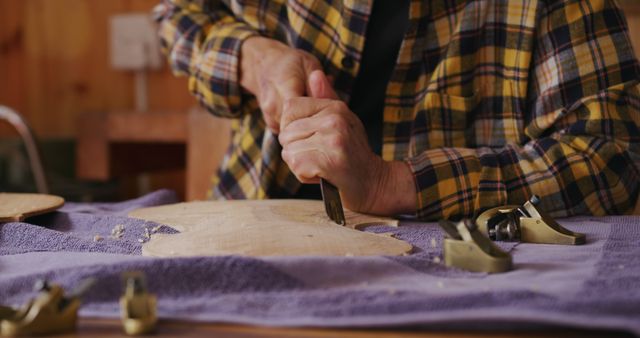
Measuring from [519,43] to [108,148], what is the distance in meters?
1.30

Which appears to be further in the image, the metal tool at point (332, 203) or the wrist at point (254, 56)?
the wrist at point (254, 56)

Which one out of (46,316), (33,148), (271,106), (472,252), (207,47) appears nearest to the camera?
(46,316)

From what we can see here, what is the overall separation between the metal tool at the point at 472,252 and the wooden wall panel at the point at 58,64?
2.85 metres

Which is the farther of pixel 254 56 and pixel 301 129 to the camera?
pixel 254 56

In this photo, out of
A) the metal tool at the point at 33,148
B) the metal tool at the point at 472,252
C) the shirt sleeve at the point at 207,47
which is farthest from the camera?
the metal tool at the point at 33,148

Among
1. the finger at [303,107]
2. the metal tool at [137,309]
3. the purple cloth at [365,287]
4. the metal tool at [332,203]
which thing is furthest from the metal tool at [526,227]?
the metal tool at [137,309]

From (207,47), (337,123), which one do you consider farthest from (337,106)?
(207,47)

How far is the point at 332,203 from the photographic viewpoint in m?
0.80

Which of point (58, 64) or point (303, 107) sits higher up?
point (303, 107)

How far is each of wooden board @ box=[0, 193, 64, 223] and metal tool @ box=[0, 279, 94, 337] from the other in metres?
0.32

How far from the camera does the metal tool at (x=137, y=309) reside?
16.1 inches

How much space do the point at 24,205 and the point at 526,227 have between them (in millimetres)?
505

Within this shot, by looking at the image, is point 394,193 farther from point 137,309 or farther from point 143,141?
point 143,141

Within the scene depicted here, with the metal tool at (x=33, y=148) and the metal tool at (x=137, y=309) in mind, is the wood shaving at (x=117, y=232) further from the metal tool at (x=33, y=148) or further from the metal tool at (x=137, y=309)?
the metal tool at (x=33, y=148)
